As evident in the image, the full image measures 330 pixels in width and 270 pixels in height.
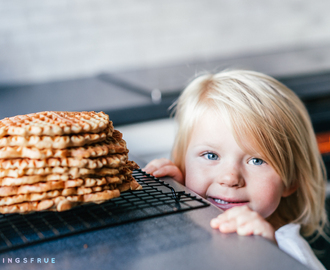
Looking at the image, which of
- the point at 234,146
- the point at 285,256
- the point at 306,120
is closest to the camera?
the point at 285,256

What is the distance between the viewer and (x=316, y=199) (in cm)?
126

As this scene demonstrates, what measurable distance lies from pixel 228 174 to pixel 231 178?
2 centimetres

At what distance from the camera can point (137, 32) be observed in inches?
99.4

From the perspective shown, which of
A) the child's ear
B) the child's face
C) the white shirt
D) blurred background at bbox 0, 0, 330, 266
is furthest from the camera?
blurred background at bbox 0, 0, 330, 266

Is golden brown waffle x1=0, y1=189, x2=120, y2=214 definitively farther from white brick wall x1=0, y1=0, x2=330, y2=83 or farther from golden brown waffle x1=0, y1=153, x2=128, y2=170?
white brick wall x1=0, y1=0, x2=330, y2=83

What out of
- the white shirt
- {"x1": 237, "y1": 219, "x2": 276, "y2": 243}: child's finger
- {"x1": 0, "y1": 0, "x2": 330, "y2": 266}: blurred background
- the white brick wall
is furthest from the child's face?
the white brick wall

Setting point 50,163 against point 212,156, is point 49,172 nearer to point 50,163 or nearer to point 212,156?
point 50,163

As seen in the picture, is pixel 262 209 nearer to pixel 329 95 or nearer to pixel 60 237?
pixel 60 237

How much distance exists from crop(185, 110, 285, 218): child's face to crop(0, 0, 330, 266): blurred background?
64 centimetres

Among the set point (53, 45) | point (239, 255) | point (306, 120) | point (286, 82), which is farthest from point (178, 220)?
point (53, 45)

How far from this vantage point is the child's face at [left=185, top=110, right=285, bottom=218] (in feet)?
3.47

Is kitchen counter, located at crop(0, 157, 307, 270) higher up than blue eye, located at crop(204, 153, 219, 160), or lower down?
higher up

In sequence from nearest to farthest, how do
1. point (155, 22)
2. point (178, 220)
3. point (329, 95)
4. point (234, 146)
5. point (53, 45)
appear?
point (178, 220), point (234, 146), point (329, 95), point (53, 45), point (155, 22)

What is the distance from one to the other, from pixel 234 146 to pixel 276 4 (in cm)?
213
